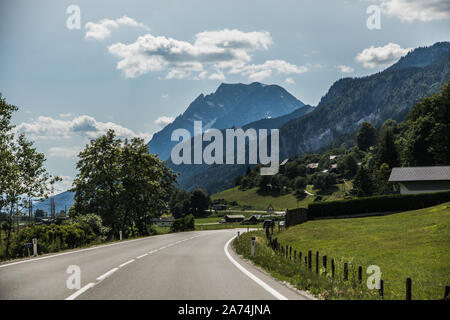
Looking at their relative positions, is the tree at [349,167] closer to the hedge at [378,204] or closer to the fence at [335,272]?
the hedge at [378,204]

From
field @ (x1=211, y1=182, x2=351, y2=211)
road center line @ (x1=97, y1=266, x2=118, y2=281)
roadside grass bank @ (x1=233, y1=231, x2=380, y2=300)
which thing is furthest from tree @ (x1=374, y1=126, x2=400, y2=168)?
road center line @ (x1=97, y1=266, x2=118, y2=281)

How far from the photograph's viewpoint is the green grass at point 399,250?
52.2ft

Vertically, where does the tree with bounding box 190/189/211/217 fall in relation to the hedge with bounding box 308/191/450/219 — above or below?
below

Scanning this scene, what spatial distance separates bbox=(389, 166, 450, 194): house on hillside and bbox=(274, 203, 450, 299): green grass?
25.7m

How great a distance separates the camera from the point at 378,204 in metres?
58.5

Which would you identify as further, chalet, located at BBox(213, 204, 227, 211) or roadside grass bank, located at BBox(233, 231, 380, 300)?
chalet, located at BBox(213, 204, 227, 211)

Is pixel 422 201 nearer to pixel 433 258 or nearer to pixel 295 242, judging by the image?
pixel 295 242

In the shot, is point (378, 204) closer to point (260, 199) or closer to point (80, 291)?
point (80, 291)

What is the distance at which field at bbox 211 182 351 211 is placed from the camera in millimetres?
148250

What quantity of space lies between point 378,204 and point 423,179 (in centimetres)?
1512

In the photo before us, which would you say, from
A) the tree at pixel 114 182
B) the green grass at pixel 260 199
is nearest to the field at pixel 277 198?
the green grass at pixel 260 199

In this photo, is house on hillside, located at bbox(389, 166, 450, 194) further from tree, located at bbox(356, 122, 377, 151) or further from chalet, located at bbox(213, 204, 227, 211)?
tree, located at bbox(356, 122, 377, 151)
